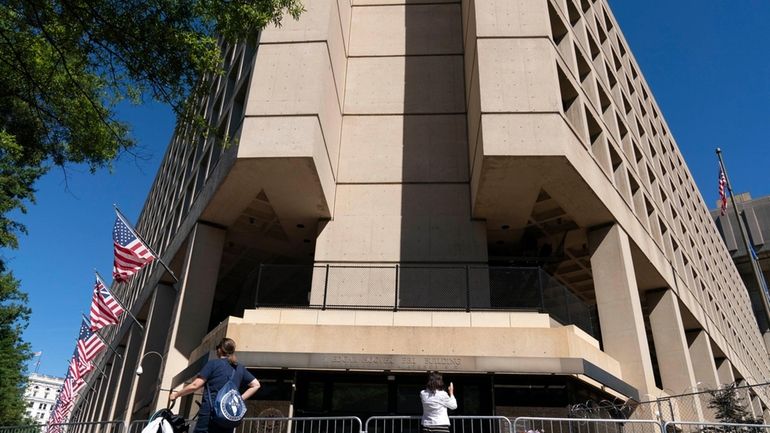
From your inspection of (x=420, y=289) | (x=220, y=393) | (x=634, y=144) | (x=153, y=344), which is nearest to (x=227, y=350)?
(x=220, y=393)

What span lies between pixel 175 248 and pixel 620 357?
1775 cm

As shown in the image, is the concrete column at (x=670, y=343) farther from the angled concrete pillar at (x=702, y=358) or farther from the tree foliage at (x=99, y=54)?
the tree foliage at (x=99, y=54)

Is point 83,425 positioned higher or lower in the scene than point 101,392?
lower

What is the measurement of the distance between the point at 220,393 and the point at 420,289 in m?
11.1

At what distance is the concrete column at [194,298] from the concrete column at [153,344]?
4771 millimetres

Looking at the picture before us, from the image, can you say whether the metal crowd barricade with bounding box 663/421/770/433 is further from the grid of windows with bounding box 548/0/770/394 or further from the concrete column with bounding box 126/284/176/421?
the concrete column with bounding box 126/284/176/421

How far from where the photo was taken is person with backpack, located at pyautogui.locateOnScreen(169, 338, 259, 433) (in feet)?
19.3

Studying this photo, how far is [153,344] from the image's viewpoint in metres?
23.1

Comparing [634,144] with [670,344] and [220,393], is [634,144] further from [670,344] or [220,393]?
[220,393]

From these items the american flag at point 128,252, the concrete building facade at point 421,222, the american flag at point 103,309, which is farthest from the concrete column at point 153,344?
the american flag at point 128,252

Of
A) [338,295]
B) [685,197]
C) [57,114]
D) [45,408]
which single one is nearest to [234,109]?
[338,295]

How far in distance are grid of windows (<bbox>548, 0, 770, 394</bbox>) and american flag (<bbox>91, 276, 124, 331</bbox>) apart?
18.1m

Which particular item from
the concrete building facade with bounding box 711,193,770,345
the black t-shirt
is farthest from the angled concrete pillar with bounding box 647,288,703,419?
the concrete building facade with bounding box 711,193,770,345

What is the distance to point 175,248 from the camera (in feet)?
78.0
